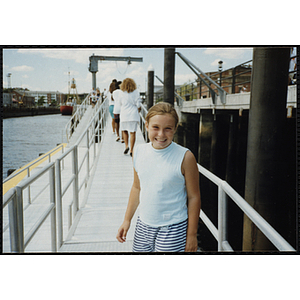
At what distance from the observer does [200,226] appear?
19.7ft

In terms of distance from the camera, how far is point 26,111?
2773 millimetres

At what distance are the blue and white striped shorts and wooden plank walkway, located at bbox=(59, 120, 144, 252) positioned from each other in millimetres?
913

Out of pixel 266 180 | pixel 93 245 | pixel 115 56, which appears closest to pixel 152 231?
pixel 93 245

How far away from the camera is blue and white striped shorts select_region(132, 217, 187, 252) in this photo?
1669 mm

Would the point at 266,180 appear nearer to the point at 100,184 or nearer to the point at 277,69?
the point at 277,69

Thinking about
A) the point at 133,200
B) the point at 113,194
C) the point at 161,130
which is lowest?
the point at 113,194

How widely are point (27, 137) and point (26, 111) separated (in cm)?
25

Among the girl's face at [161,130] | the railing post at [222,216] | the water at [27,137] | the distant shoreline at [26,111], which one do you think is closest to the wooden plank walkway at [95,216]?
the water at [27,137]

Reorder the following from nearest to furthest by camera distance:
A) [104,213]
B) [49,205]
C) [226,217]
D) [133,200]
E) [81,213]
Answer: [133,200] → [226,217] → [49,205] → [104,213] → [81,213]

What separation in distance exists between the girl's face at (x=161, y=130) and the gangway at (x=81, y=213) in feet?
2.10

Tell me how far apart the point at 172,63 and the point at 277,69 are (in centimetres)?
95

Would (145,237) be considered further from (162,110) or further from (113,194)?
(113,194)

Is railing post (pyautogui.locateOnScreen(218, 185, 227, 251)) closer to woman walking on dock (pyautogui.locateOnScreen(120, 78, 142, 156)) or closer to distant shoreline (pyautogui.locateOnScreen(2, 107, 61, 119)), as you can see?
woman walking on dock (pyautogui.locateOnScreen(120, 78, 142, 156))

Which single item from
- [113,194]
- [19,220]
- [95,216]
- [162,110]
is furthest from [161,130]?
[113,194]
